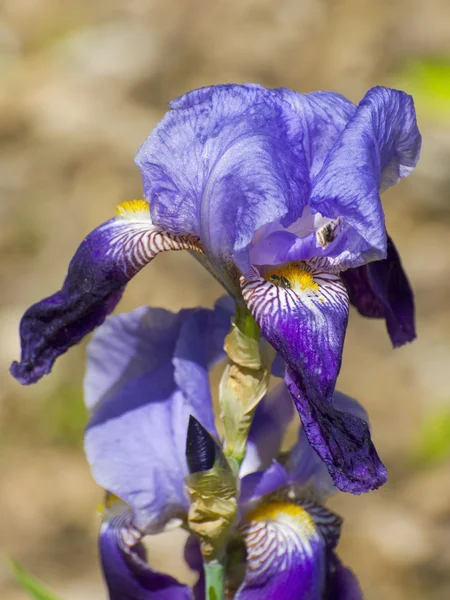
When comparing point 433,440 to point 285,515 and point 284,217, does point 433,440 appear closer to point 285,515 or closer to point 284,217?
point 285,515

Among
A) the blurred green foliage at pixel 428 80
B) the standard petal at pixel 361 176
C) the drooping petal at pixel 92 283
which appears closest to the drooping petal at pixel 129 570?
the drooping petal at pixel 92 283

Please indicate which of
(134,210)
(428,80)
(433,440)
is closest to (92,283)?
(134,210)

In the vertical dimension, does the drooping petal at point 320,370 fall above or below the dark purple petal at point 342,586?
above

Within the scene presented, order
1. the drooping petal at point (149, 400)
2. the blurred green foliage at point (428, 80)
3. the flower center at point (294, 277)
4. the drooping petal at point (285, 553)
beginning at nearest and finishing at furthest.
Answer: the flower center at point (294, 277) < the drooping petal at point (285, 553) < the drooping petal at point (149, 400) < the blurred green foliage at point (428, 80)

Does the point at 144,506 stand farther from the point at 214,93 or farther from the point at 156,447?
the point at 214,93

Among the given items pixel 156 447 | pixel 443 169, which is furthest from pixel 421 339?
pixel 156 447

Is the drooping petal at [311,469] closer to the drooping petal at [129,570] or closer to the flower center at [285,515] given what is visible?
the flower center at [285,515]

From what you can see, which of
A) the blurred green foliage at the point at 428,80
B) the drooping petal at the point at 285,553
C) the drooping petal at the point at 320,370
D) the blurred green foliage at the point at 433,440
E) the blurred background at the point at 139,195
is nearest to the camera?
the drooping petal at the point at 320,370
